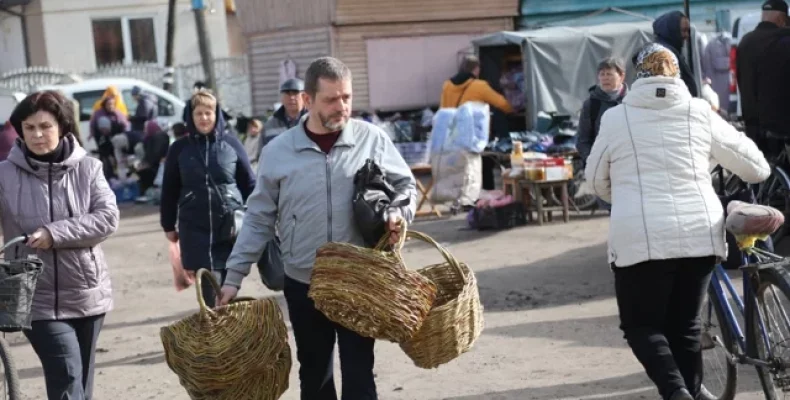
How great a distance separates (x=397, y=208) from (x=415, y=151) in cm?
1206

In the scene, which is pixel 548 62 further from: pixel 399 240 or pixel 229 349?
pixel 229 349

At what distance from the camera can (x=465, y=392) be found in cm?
761

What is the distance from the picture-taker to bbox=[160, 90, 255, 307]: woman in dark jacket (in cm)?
841

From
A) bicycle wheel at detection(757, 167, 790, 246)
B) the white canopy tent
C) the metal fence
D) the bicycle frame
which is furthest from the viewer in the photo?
the metal fence

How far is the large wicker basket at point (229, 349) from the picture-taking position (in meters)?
5.20

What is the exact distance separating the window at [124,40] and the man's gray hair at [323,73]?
3506cm

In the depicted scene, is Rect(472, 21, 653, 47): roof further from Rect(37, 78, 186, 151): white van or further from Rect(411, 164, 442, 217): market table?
Rect(37, 78, 186, 151): white van

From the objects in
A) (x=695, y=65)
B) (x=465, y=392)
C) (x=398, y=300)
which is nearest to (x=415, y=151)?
(x=695, y=65)

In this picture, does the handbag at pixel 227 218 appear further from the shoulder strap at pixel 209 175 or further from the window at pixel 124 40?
the window at pixel 124 40

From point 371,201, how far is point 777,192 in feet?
18.8

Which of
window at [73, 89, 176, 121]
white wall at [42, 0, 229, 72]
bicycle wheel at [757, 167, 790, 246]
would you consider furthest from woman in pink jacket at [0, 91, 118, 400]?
white wall at [42, 0, 229, 72]

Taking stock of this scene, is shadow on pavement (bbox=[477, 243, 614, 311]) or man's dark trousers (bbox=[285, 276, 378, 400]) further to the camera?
shadow on pavement (bbox=[477, 243, 614, 311])

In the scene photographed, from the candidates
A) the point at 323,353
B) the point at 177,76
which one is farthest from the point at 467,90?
the point at 177,76

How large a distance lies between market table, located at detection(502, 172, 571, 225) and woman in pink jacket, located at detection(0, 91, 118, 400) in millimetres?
9323
